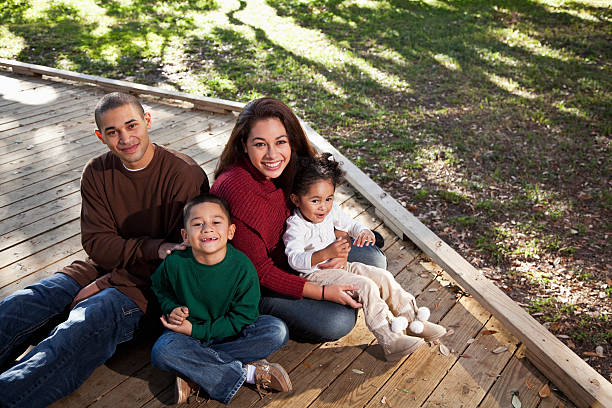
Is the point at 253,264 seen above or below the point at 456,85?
above

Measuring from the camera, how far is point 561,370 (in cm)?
262

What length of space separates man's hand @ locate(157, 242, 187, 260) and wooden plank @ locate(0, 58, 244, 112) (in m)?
3.20

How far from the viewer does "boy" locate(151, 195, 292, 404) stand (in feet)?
8.14

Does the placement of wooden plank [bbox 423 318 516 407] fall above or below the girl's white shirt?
below

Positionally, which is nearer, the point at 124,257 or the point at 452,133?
the point at 124,257

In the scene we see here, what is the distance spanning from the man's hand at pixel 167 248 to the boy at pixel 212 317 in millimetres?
27

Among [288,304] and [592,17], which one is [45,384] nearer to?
[288,304]

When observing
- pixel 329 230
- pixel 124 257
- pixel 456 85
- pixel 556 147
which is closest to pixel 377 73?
pixel 456 85

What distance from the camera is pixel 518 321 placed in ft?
9.67

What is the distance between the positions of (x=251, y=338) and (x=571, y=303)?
2.51 metres

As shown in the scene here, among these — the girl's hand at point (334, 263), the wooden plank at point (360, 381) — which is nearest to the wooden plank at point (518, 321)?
the wooden plank at point (360, 381)

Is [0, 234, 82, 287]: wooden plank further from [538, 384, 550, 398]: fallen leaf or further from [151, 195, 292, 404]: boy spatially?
[538, 384, 550, 398]: fallen leaf

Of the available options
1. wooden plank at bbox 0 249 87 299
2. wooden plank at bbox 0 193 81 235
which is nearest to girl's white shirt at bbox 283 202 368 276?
wooden plank at bbox 0 249 87 299

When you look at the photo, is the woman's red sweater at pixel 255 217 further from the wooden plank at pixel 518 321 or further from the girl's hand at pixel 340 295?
the wooden plank at pixel 518 321
